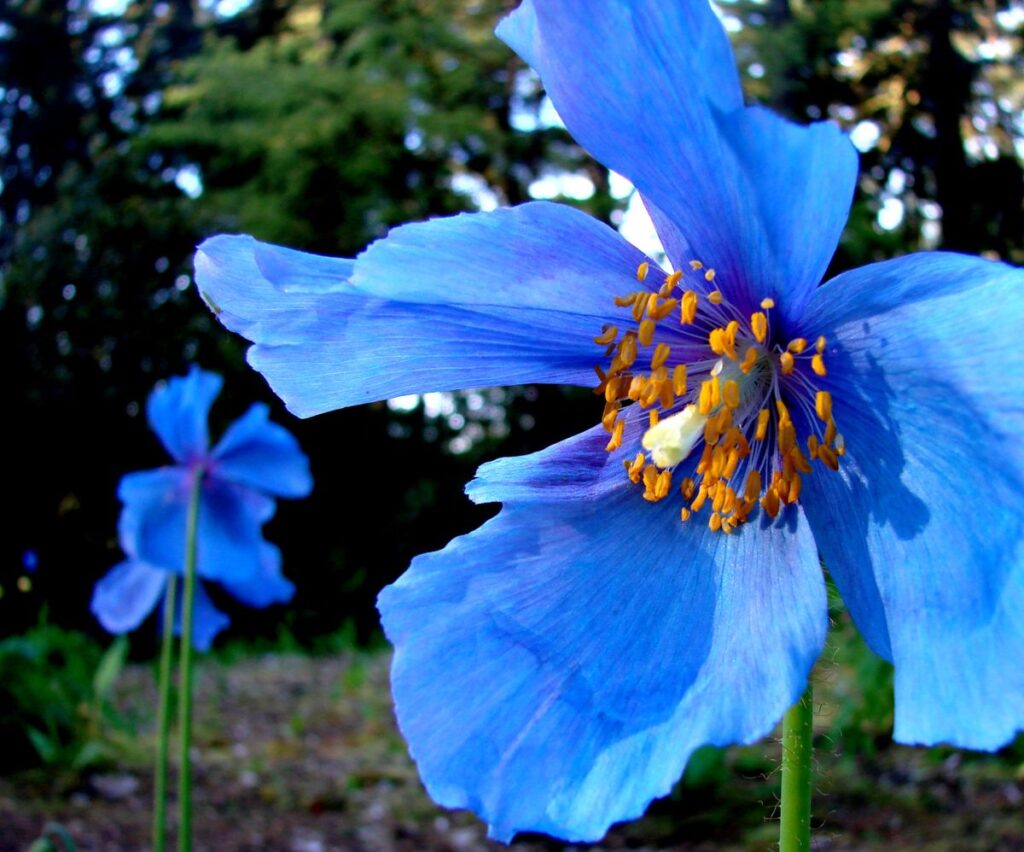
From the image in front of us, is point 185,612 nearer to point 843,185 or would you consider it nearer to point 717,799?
point 843,185

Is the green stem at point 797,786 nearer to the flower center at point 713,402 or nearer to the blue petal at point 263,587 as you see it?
the flower center at point 713,402

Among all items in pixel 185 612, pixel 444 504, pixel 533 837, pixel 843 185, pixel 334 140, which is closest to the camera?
pixel 843 185

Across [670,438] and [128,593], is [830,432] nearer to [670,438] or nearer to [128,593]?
[670,438]

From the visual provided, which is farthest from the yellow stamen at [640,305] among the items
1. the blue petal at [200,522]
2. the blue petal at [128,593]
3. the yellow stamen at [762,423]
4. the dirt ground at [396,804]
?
the dirt ground at [396,804]

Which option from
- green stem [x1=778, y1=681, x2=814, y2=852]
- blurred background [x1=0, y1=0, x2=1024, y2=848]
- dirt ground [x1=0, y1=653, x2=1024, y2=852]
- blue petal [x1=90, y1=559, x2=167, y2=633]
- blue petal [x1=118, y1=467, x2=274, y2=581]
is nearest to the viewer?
green stem [x1=778, y1=681, x2=814, y2=852]

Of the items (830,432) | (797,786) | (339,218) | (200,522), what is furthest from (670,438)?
(339,218)

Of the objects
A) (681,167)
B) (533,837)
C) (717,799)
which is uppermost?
(681,167)

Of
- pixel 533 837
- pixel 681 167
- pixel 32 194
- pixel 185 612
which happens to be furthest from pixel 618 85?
pixel 32 194

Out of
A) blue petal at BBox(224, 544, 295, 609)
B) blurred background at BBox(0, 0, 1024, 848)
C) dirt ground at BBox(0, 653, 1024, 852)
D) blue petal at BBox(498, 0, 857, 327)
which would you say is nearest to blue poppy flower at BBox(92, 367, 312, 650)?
blue petal at BBox(224, 544, 295, 609)

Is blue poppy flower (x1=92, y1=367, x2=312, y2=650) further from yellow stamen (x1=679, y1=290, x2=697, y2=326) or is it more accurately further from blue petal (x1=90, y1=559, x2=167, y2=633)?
yellow stamen (x1=679, y1=290, x2=697, y2=326)
